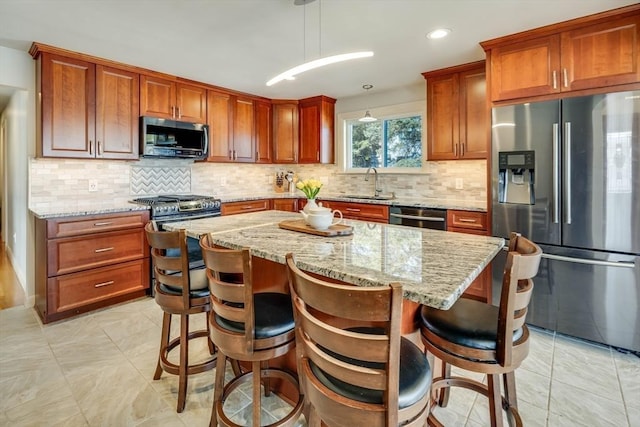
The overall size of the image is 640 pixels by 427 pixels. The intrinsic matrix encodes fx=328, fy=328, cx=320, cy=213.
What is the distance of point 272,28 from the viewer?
101 inches

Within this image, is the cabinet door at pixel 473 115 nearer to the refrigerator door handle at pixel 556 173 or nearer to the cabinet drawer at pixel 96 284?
the refrigerator door handle at pixel 556 173

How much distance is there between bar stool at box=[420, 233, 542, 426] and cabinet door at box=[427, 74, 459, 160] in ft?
7.66

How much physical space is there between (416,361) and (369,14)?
2.28m

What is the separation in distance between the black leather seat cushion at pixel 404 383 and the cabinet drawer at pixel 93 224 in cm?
270

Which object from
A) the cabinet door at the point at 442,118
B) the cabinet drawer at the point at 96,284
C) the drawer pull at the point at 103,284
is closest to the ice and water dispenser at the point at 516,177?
the cabinet door at the point at 442,118

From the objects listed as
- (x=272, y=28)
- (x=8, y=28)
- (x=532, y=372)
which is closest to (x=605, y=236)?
(x=532, y=372)

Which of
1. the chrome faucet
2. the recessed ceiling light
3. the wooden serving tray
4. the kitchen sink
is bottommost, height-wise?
the wooden serving tray

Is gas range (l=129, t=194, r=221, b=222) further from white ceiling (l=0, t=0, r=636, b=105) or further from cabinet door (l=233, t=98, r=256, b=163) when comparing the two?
white ceiling (l=0, t=0, r=636, b=105)

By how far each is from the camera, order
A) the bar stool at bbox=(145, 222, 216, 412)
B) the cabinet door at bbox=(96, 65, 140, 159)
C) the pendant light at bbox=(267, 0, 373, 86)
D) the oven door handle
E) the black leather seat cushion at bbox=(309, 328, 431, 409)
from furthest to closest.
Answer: the oven door handle → the cabinet door at bbox=(96, 65, 140, 159) → the pendant light at bbox=(267, 0, 373, 86) → the bar stool at bbox=(145, 222, 216, 412) → the black leather seat cushion at bbox=(309, 328, 431, 409)

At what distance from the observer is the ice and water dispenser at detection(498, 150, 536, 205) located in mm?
2607

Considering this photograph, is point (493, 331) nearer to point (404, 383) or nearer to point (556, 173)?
point (404, 383)

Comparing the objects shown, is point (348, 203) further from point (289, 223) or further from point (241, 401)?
point (241, 401)

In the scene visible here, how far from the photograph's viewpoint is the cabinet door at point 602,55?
7.41ft

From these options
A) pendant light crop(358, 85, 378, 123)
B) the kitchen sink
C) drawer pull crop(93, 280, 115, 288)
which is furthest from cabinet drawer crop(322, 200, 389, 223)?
drawer pull crop(93, 280, 115, 288)
